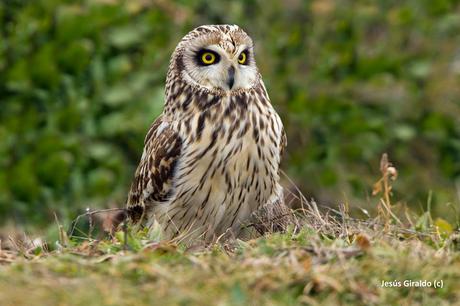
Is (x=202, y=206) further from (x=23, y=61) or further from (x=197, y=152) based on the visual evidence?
(x=23, y=61)

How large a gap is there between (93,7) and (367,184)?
261 cm

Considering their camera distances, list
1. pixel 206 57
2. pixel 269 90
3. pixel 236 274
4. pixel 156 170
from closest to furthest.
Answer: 1. pixel 236 274
2. pixel 206 57
3. pixel 156 170
4. pixel 269 90

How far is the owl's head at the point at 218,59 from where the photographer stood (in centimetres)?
533

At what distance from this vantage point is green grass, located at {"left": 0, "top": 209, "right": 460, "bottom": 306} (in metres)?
3.47

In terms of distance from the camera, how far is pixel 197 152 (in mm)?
5332

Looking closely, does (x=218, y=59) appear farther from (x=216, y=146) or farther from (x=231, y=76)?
(x=216, y=146)

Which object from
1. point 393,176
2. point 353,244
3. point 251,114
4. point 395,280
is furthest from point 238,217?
point 395,280

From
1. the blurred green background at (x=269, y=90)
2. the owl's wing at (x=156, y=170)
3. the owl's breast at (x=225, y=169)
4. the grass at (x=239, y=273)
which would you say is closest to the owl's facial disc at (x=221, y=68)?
the owl's breast at (x=225, y=169)

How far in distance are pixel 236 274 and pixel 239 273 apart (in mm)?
13

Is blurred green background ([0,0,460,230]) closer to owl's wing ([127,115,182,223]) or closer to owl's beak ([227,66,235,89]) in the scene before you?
owl's wing ([127,115,182,223])

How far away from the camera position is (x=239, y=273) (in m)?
3.64

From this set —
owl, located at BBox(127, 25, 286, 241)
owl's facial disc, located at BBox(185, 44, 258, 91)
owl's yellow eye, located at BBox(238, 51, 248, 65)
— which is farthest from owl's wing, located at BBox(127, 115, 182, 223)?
owl's yellow eye, located at BBox(238, 51, 248, 65)

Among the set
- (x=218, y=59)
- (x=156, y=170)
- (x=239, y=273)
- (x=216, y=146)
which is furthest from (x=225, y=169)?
(x=239, y=273)

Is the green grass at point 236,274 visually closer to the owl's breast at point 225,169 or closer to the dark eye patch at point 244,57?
the owl's breast at point 225,169
